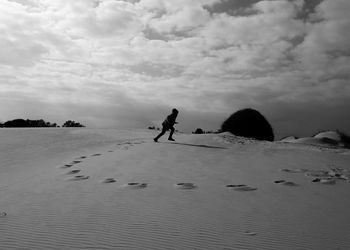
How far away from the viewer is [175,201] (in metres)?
5.27

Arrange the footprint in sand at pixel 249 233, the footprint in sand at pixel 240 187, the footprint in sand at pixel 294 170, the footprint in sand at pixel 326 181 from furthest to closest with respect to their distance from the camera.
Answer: the footprint in sand at pixel 294 170 → the footprint in sand at pixel 326 181 → the footprint in sand at pixel 240 187 → the footprint in sand at pixel 249 233

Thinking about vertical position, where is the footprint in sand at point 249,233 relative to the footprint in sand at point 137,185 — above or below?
below

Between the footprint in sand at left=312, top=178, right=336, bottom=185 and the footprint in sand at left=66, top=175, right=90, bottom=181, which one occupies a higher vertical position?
the footprint in sand at left=312, top=178, right=336, bottom=185

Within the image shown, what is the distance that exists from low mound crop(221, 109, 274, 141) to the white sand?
6.62 m

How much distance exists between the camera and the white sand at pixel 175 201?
3788mm

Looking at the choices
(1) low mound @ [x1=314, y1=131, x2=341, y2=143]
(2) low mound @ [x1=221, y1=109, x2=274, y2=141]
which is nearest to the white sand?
(2) low mound @ [x1=221, y1=109, x2=274, y2=141]

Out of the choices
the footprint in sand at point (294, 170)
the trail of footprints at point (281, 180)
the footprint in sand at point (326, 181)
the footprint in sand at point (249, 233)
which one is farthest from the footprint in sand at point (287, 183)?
the footprint in sand at point (249, 233)

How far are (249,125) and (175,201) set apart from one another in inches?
484

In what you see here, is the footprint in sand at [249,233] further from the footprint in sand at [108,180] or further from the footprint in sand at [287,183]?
the footprint in sand at [108,180]

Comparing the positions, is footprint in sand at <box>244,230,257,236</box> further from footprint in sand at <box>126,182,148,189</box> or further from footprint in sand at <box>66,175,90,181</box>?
footprint in sand at <box>66,175,90,181</box>

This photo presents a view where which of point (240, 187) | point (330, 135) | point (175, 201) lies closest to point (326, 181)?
point (240, 187)

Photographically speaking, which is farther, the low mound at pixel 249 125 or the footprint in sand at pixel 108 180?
the low mound at pixel 249 125

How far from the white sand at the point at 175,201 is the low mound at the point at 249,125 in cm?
662

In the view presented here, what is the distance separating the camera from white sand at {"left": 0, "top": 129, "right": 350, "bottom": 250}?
3788 millimetres
